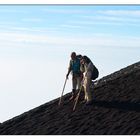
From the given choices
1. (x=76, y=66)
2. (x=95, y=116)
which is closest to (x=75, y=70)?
Answer: (x=76, y=66)

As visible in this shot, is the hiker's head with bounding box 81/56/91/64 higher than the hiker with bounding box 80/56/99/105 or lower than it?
higher

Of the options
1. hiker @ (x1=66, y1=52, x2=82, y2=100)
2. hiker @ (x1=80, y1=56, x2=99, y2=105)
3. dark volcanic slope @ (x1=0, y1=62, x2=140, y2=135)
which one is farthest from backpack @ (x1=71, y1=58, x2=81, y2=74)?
dark volcanic slope @ (x1=0, y1=62, x2=140, y2=135)

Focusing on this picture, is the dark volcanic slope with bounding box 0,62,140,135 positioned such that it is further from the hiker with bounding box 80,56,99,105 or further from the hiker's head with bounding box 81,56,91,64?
the hiker's head with bounding box 81,56,91,64

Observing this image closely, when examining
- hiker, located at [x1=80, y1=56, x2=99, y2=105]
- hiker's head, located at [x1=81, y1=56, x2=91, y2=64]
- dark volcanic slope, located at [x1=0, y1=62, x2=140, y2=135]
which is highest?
hiker's head, located at [x1=81, y1=56, x2=91, y2=64]

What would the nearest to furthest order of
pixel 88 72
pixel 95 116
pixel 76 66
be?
pixel 95 116 → pixel 88 72 → pixel 76 66

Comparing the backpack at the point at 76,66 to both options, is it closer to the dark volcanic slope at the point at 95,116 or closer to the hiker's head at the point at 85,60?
the hiker's head at the point at 85,60

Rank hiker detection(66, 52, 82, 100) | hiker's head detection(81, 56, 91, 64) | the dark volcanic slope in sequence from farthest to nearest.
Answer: hiker detection(66, 52, 82, 100) → hiker's head detection(81, 56, 91, 64) → the dark volcanic slope

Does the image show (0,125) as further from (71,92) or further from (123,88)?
(123,88)

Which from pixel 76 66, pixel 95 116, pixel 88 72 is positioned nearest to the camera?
pixel 95 116

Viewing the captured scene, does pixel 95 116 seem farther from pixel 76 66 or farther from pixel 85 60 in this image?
pixel 76 66
